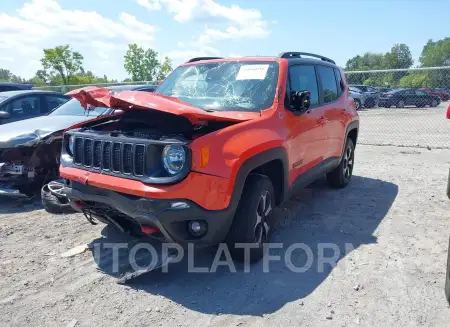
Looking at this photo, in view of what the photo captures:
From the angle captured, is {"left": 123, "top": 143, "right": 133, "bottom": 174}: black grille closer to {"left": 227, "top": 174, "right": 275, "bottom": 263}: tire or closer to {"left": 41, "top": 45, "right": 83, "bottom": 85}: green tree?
{"left": 227, "top": 174, "right": 275, "bottom": 263}: tire

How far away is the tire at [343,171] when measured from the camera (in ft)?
19.5

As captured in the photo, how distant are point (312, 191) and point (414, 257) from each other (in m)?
2.37

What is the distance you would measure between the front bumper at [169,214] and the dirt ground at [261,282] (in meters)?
0.49

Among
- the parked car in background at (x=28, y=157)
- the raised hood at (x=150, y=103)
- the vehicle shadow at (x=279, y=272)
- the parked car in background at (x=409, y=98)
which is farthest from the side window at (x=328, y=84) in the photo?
the parked car in background at (x=409, y=98)

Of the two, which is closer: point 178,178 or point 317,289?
point 178,178

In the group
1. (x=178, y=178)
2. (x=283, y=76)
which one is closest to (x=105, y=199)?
(x=178, y=178)

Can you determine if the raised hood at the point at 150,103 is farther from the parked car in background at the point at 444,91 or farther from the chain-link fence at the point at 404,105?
the parked car in background at the point at 444,91

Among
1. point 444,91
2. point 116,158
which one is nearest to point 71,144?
point 116,158

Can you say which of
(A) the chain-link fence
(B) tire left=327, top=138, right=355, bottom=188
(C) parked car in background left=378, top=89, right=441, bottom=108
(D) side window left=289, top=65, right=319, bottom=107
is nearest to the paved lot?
(A) the chain-link fence

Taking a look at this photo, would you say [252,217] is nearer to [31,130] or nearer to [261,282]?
[261,282]

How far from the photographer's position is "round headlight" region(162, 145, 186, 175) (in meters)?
2.92

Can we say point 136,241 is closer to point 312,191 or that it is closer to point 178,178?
point 178,178

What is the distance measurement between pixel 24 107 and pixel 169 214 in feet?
20.4

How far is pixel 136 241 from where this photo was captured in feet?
13.6
